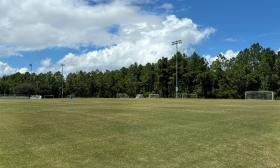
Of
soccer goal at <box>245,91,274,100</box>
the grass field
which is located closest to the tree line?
soccer goal at <box>245,91,274,100</box>

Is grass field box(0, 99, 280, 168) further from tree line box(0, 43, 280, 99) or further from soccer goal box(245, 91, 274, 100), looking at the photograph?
tree line box(0, 43, 280, 99)

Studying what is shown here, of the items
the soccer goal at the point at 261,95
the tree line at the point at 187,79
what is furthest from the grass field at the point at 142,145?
the tree line at the point at 187,79

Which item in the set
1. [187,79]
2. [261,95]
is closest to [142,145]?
[261,95]

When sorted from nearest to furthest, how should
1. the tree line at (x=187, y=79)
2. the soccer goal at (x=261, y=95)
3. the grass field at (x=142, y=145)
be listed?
1. the grass field at (x=142, y=145)
2. the soccer goal at (x=261, y=95)
3. the tree line at (x=187, y=79)

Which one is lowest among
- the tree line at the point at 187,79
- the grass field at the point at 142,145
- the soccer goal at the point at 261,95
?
the grass field at the point at 142,145

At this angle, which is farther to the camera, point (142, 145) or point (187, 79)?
point (187, 79)

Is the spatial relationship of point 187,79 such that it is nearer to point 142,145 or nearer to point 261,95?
point 261,95

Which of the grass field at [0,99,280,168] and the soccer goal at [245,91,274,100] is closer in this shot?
the grass field at [0,99,280,168]

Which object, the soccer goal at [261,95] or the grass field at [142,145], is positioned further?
the soccer goal at [261,95]

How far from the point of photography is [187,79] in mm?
131750

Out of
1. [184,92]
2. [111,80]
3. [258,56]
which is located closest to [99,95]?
[111,80]

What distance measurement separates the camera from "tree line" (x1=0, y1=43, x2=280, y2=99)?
121375mm

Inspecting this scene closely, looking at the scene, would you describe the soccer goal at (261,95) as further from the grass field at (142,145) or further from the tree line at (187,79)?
the grass field at (142,145)

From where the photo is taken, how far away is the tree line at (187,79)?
12138 centimetres
